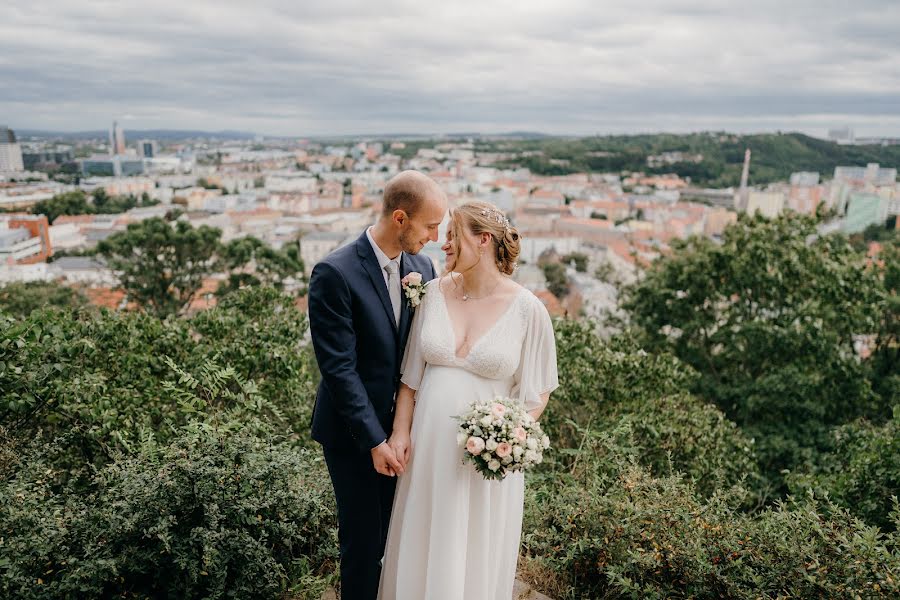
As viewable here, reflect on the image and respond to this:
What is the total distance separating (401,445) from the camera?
2.68m

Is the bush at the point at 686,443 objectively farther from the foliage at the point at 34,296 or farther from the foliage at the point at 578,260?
the foliage at the point at 578,260

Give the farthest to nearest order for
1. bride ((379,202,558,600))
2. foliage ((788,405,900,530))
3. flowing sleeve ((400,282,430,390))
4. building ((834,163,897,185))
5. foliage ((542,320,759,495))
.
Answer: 1. building ((834,163,897,185))
2. foliage ((542,320,759,495))
3. foliage ((788,405,900,530))
4. flowing sleeve ((400,282,430,390))
5. bride ((379,202,558,600))

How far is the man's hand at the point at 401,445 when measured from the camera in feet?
8.77

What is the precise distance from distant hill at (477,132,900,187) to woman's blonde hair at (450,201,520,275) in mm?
104705

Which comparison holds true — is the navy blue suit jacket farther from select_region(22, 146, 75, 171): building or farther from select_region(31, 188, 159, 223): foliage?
select_region(22, 146, 75, 171): building

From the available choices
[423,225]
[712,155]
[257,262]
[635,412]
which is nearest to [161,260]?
[257,262]

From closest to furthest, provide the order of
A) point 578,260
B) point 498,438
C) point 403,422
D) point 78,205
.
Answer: point 498,438, point 403,422, point 578,260, point 78,205

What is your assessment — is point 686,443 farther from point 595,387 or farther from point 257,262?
point 257,262

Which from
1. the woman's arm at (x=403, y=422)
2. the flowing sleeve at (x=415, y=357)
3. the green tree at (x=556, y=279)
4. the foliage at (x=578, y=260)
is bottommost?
the foliage at (x=578, y=260)

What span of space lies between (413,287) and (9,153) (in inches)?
6720

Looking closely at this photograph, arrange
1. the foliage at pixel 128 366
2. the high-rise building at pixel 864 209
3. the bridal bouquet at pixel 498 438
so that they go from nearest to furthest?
the bridal bouquet at pixel 498 438
the foliage at pixel 128 366
the high-rise building at pixel 864 209

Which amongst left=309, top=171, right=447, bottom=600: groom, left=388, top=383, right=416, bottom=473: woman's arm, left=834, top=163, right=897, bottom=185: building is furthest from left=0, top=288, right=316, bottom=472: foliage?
left=834, top=163, right=897, bottom=185: building

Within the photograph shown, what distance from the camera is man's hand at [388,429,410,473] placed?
2674 mm

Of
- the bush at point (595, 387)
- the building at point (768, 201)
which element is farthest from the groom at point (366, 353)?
the building at point (768, 201)
